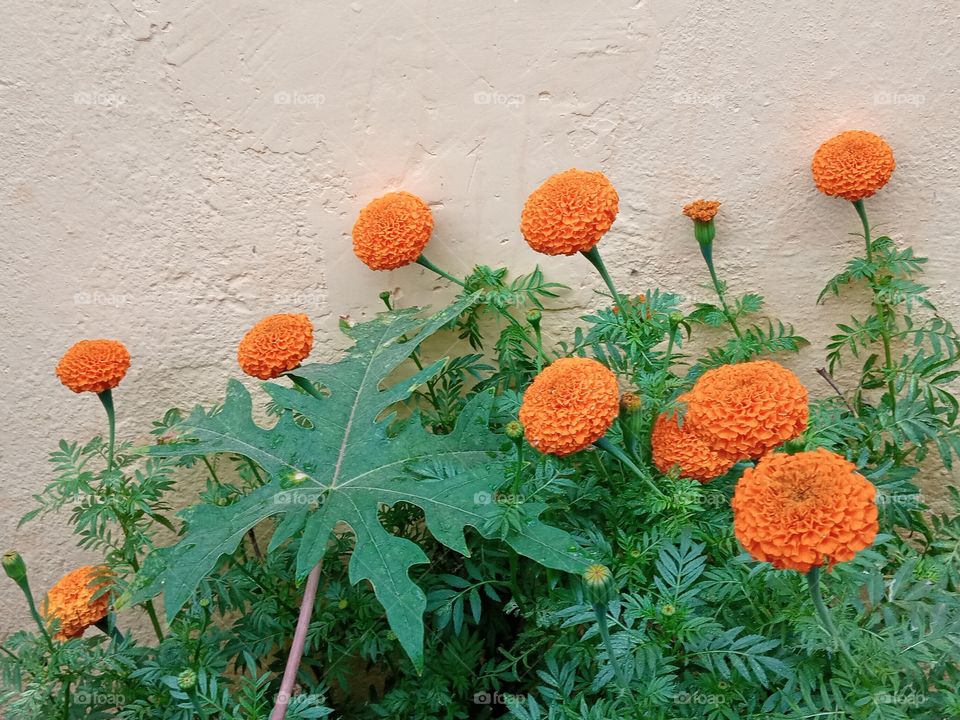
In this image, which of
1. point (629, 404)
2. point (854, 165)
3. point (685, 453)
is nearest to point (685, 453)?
point (685, 453)

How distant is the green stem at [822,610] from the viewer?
104 centimetres

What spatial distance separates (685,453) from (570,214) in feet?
1.63

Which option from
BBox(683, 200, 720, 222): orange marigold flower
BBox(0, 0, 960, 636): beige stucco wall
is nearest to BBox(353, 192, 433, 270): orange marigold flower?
BBox(0, 0, 960, 636): beige stucco wall

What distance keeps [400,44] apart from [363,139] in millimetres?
236

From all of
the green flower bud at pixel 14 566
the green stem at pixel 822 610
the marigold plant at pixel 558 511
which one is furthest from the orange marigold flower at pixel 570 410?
the green flower bud at pixel 14 566

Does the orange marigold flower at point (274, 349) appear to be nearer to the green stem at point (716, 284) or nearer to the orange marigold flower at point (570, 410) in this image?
the orange marigold flower at point (570, 410)

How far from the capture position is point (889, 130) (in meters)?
1.74

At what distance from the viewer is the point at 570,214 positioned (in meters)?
1.47

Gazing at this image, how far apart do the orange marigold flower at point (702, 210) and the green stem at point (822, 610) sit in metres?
0.90

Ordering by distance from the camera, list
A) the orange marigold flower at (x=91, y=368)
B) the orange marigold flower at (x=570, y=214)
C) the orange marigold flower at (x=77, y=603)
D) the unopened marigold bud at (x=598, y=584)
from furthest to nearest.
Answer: the orange marigold flower at (x=91, y=368)
the orange marigold flower at (x=77, y=603)
the orange marigold flower at (x=570, y=214)
the unopened marigold bud at (x=598, y=584)

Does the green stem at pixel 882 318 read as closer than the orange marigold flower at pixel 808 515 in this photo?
No

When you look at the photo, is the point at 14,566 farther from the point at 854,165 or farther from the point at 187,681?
the point at 854,165

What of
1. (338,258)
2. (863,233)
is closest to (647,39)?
(863,233)

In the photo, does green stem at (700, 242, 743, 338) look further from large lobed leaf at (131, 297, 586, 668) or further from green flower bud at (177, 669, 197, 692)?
green flower bud at (177, 669, 197, 692)
